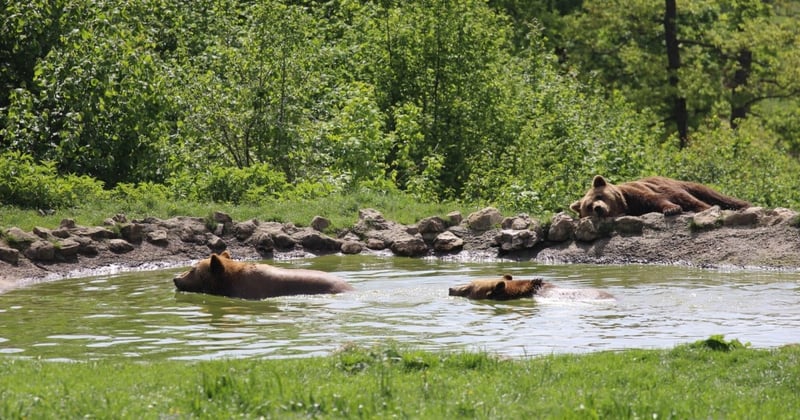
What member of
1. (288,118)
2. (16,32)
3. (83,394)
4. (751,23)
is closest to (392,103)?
(288,118)

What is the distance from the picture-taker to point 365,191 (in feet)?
81.7

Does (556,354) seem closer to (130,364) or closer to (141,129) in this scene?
(130,364)

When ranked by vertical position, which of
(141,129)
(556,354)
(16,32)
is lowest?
(556,354)

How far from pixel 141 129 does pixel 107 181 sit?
1.29 metres

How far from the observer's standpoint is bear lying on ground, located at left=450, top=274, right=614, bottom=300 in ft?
50.4

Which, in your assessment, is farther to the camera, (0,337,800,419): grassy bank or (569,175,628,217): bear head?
(569,175,628,217): bear head

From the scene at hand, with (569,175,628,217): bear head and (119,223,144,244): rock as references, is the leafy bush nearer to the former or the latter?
(119,223,144,244): rock

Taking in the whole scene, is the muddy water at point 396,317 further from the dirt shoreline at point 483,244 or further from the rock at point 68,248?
the rock at point 68,248

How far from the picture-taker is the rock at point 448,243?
21078 millimetres

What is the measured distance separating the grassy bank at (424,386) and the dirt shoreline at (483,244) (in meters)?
8.77

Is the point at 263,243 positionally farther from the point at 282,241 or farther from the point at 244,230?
the point at 244,230

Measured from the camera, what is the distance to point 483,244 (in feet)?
69.3

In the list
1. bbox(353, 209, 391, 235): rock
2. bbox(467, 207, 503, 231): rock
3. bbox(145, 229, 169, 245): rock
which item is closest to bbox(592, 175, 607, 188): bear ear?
bbox(467, 207, 503, 231): rock

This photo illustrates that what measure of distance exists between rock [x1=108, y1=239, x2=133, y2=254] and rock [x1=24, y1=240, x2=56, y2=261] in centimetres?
113
